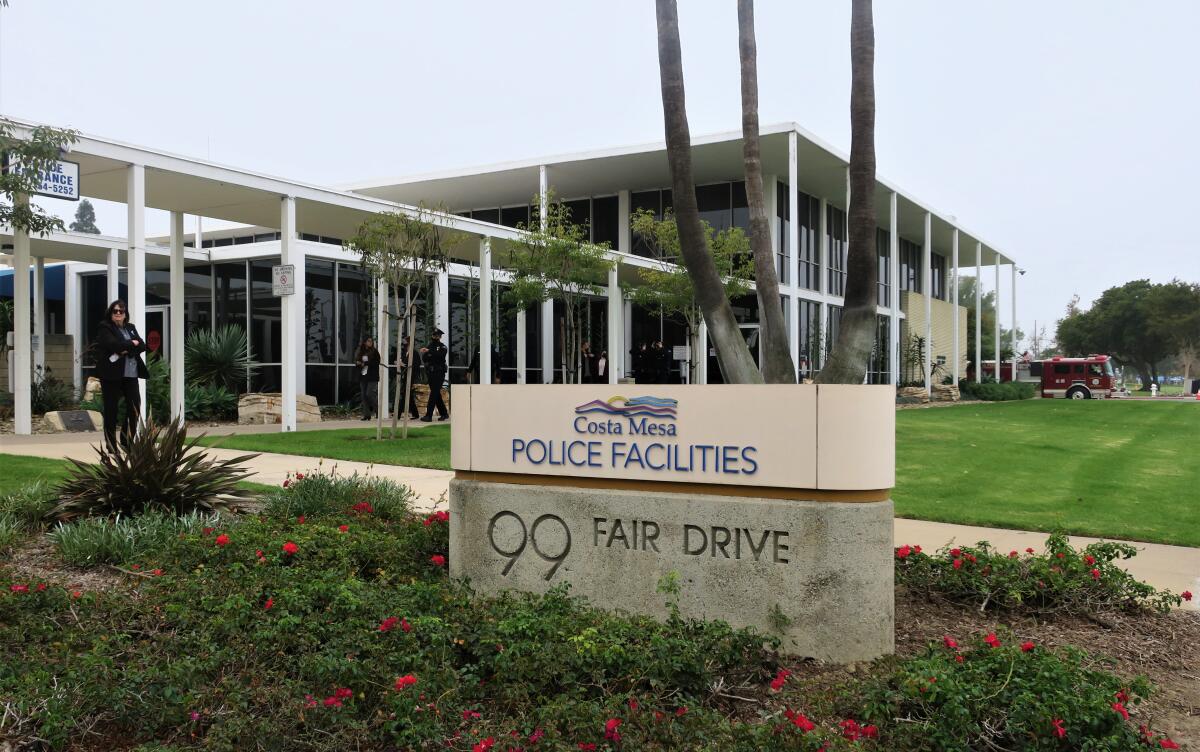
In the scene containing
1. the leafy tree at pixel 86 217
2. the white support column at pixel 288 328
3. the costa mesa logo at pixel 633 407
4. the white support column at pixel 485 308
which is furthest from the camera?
the leafy tree at pixel 86 217

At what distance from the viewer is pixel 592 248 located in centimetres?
2094

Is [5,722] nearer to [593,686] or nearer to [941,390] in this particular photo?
[593,686]

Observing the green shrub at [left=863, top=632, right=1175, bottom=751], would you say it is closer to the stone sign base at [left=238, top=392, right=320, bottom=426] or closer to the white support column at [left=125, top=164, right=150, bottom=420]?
the white support column at [left=125, top=164, right=150, bottom=420]

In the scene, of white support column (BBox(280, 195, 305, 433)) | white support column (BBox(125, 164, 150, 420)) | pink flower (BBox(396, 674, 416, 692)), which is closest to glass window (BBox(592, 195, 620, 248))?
white support column (BBox(280, 195, 305, 433))

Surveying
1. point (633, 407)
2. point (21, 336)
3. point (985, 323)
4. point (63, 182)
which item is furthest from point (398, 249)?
point (985, 323)

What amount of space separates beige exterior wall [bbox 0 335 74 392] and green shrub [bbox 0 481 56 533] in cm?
1843

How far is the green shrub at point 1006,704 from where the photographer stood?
328 cm

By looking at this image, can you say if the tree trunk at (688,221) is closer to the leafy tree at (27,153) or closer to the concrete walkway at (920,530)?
the concrete walkway at (920,530)

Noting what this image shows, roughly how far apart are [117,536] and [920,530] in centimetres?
575

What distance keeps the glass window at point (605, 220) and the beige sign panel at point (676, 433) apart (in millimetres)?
26477

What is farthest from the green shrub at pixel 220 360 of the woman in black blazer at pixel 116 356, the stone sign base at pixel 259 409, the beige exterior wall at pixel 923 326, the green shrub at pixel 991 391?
the beige exterior wall at pixel 923 326

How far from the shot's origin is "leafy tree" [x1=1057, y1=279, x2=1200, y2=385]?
206 ft

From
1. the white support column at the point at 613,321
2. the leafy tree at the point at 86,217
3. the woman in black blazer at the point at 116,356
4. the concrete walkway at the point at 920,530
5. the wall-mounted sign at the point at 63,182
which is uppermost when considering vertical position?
the leafy tree at the point at 86,217

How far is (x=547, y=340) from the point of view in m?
28.7
